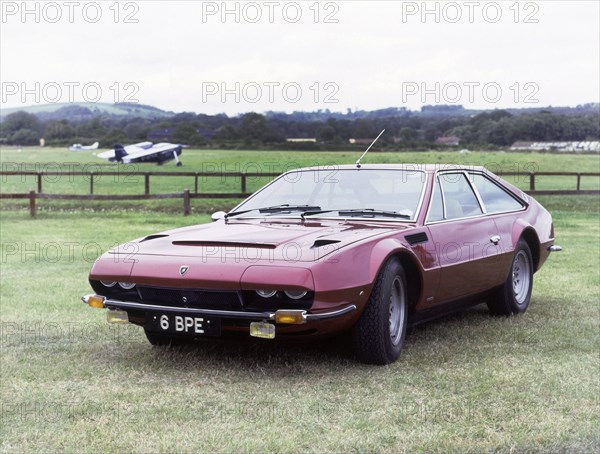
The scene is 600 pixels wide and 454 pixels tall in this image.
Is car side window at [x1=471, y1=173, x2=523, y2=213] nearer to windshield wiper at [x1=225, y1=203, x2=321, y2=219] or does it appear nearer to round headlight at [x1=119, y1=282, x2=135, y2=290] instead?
windshield wiper at [x1=225, y1=203, x2=321, y2=219]

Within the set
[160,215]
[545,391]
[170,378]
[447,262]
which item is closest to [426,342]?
[447,262]

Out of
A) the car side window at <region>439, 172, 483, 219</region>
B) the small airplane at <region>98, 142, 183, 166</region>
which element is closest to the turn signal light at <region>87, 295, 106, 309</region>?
the car side window at <region>439, 172, 483, 219</region>

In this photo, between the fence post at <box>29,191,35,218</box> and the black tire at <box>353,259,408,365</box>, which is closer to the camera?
the black tire at <box>353,259,408,365</box>

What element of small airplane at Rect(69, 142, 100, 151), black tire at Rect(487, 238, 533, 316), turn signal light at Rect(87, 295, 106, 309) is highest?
small airplane at Rect(69, 142, 100, 151)

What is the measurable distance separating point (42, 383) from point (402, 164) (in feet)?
10.7

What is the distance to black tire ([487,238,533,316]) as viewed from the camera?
7227 mm

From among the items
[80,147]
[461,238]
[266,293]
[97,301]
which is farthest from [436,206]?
[80,147]

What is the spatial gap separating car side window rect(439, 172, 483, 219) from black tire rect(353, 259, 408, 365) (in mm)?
1198

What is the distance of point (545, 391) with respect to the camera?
4918 mm

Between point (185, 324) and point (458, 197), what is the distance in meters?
2.74

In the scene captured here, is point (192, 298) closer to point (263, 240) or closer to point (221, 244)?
point (221, 244)

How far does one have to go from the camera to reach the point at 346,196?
6.51 m

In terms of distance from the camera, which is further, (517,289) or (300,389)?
(517,289)

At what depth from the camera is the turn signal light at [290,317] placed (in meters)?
4.95
